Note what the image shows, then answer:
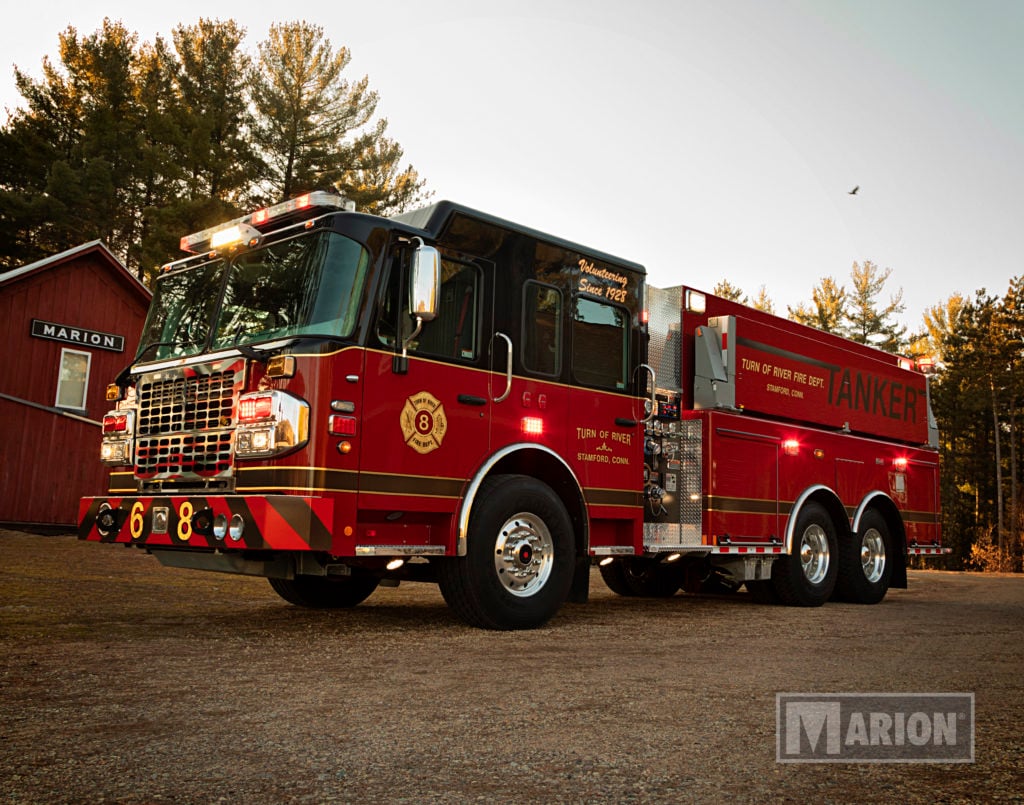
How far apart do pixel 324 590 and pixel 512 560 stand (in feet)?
7.50

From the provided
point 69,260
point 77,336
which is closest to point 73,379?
point 77,336

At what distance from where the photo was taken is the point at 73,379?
65.6 feet

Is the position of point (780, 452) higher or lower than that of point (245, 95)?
lower

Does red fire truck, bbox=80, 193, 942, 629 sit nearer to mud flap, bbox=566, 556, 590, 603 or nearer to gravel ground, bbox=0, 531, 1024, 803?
mud flap, bbox=566, 556, 590, 603

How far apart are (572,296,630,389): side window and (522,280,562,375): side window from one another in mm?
201

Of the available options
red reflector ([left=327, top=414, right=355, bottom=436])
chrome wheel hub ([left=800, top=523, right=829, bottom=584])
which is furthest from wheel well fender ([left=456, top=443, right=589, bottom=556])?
chrome wheel hub ([left=800, top=523, right=829, bottom=584])

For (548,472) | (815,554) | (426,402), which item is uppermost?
(426,402)

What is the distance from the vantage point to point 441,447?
273 inches

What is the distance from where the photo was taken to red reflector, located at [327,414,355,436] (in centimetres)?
620

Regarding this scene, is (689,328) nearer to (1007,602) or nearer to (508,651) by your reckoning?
(508,651)

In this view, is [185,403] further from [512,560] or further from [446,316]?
[512,560]

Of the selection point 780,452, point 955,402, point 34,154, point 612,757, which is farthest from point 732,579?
point 955,402

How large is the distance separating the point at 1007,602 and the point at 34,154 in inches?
1300

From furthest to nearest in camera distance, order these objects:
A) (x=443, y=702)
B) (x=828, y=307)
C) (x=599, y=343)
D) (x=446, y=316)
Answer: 1. (x=828, y=307)
2. (x=599, y=343)
3. (x=446, y=316)
4. (x=443, y=702)
